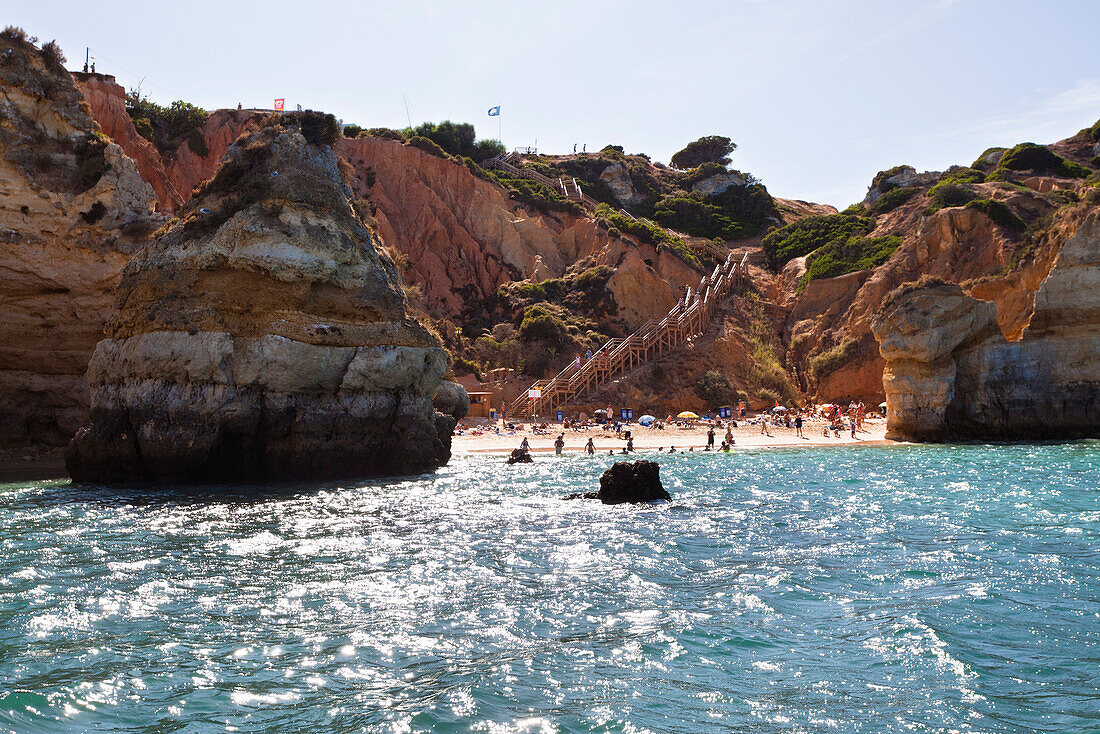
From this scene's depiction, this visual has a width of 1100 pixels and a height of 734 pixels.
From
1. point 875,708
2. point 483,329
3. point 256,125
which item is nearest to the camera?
point 875,708

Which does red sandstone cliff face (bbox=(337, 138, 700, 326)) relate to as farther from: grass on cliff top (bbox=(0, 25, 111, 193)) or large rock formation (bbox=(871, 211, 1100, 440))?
grass on cliff top (bbox=(0, 25, 111, 193))

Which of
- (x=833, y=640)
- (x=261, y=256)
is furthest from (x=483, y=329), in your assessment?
(x=833, y=640)

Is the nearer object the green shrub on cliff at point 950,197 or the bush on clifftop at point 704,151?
the green shrub on cliff at point 950,197

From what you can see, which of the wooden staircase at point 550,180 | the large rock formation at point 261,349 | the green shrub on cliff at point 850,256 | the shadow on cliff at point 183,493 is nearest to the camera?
the shadow on cliff at point 183,493

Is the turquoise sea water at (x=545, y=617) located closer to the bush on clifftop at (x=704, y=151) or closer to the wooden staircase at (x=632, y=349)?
the wooden staircase at (x=632, y=349)

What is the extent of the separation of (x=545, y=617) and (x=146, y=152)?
45.9 metres

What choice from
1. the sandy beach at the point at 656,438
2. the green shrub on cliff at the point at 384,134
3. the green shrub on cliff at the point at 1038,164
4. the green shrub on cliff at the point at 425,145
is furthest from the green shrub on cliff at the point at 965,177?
the green shrub on cliff at the point at 384,134

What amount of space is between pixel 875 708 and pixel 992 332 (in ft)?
103

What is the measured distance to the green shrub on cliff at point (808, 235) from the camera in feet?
191

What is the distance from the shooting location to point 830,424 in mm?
39344

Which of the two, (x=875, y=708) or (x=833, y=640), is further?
(x=833, y=640)

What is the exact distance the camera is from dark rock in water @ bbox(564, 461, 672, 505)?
56.9 feet

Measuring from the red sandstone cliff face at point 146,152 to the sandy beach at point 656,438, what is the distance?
2010 centimetres

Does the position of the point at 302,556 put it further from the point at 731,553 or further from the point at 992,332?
the point at 992,332
